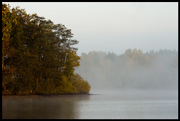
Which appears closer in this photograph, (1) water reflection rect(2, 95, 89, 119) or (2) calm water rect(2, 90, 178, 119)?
(1) water reflection rect(2, 95, 89, 119)

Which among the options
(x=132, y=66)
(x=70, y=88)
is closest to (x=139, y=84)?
(x=132, y=66)

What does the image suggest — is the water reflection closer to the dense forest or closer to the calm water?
the calm water

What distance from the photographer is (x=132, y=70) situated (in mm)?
123438

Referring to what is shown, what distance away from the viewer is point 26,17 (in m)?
41.4

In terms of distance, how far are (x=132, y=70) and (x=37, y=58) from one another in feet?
277

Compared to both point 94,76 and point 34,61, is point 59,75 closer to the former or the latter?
point 34,61

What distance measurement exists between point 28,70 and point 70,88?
940 centimetres

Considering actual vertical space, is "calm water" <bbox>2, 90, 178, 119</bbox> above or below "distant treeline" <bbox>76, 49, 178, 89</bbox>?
below

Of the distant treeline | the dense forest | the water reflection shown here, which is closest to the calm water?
the water reflection

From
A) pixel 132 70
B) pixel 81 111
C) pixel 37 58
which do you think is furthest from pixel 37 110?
pixel 132 70

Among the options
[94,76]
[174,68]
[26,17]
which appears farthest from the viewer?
[94,76]

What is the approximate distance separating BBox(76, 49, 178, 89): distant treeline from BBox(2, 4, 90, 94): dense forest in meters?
65.5

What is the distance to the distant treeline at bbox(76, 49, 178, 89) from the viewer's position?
11506cm

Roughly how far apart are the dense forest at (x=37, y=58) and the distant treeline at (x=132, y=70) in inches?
2577
